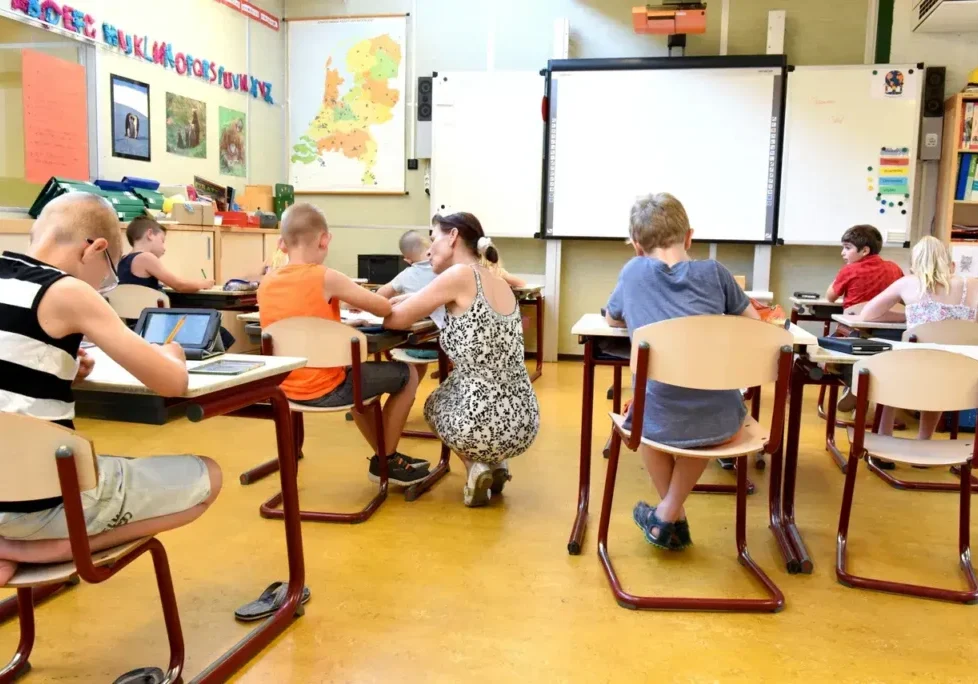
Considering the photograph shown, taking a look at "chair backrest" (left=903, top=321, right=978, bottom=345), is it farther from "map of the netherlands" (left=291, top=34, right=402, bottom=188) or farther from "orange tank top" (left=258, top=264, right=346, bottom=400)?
"map of the netherlands" (left=291, top=34, right=402, bottom=188)

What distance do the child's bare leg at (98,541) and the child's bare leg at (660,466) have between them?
4.59ft

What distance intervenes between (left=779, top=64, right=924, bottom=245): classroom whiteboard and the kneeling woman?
158 inches

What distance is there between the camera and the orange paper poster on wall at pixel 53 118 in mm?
4348

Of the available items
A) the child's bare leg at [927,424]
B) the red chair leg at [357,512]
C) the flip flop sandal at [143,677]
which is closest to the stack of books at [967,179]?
the child's bare leg at [927,424]

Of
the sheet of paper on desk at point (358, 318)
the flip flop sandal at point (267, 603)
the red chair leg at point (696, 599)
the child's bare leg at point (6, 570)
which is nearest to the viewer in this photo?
the child's bare leg at point (6, 570)

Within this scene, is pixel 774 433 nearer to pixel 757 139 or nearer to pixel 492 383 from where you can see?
pixel 492 383

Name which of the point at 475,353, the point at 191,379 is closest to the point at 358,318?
the point at 475,353

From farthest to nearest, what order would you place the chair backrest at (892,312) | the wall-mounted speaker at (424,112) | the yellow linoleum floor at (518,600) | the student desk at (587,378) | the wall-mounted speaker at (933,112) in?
the wall-mounted speaker at (424,112) → the wall-mounted speaker at (933,112) → the chair backrest at (892,312) → the student desk at (587,378) → the yellow linoleum floor at (518,600)

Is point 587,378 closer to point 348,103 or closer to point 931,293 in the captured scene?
point 931,293

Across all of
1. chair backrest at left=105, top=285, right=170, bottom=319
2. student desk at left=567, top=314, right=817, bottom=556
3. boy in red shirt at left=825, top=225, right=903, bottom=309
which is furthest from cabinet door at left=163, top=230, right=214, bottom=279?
boy in red shirt at left=825, top=225, right=903, bottom=309

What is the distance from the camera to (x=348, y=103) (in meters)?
6.84

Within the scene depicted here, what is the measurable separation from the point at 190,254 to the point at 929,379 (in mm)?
4134

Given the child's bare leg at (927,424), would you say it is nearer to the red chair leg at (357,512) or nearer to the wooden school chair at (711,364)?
the wooden school chair at (711,364)

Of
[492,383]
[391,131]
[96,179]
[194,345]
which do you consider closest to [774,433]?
[492,383]
